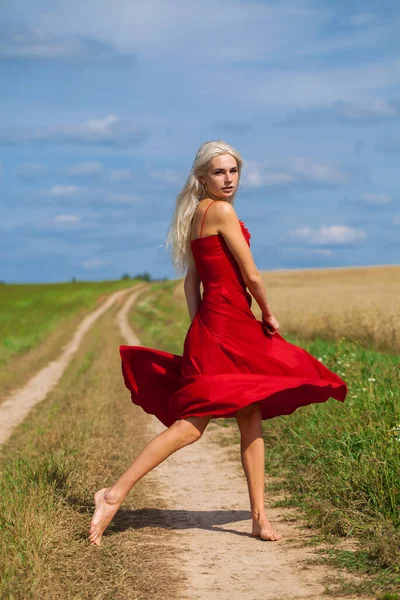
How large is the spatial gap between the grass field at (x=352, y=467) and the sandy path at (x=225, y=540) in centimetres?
24

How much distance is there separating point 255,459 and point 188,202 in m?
1.77

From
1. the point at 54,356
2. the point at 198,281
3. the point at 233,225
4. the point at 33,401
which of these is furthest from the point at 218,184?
the point at 54,356

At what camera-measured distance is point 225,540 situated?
548 cm

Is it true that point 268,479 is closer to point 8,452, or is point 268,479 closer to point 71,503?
point 71,503

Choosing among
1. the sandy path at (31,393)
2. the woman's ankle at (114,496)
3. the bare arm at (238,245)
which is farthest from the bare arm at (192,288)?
the sandy path at (31,393)

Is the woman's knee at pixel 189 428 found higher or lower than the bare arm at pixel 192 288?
lower

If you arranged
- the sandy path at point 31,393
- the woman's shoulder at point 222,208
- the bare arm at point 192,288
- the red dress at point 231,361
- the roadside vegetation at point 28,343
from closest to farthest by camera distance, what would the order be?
the red dress at point 231,361 < the woman's shoulder at point 222,208 < the bare arm at point 192,288 < the sandy path at point 31,393 < the roadside vegetation at point 28,343

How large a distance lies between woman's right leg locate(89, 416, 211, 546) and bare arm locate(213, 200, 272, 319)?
0.88 metres

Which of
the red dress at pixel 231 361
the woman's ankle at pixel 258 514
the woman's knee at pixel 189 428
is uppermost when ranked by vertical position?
the red dress at pixel 231 361

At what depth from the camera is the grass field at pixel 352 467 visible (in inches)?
188

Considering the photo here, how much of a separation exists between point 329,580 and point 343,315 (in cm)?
1259

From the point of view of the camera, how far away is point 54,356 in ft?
72.1

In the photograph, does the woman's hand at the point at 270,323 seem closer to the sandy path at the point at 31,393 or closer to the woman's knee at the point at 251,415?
the woman's knee at the point at 251,415

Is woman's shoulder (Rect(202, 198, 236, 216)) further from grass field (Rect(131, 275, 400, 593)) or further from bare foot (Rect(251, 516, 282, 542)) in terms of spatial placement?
bare foot (Rect(251, 516, 282, 542))
